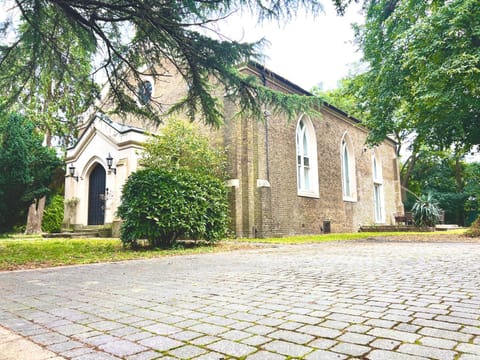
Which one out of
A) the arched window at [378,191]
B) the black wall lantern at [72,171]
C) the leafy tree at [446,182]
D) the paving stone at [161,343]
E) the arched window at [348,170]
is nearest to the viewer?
the paving stone at [161,343]

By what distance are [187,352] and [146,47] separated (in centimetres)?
687

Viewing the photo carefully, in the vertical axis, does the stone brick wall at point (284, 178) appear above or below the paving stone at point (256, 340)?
above

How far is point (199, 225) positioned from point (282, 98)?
394 centimetres

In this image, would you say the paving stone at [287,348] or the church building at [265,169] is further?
the church building at [265,169]

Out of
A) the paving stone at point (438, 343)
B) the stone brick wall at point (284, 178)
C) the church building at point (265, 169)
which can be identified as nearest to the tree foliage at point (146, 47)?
the church building at point (265, 169)

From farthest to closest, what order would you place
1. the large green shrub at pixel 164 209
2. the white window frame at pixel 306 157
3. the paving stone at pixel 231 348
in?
the white window frame at pixel 306 157, the large green shrub at pixel 164 209, the paving stone at pixel 231 348

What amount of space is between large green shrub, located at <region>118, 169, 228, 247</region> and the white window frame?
884cm

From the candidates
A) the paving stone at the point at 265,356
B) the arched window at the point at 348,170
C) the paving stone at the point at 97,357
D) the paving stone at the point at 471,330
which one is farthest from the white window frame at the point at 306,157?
the paving stone at the point at 97,357

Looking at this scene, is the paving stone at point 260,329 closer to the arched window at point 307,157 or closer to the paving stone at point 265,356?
the paving stone at point 265,356

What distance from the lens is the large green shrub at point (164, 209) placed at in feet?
27.3

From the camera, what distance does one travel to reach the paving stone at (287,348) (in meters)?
1.70

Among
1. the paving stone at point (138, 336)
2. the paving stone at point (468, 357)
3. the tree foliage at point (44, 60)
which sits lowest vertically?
the paving stone at point (468, 357)

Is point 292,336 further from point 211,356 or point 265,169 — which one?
point 265,169

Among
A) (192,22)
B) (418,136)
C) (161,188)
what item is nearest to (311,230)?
(418,136)
